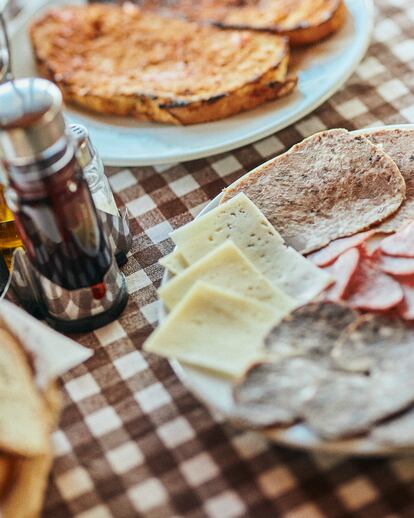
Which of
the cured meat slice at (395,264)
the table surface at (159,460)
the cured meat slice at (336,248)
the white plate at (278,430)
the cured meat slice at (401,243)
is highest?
the cured meat slice at (401,243)

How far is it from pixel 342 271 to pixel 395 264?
0.39ft

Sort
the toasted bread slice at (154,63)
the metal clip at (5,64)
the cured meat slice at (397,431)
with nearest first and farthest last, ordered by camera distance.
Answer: the cured meat slice at (397,431)
the toasted bread slice at (154,63)
the metal clip at (5,64)

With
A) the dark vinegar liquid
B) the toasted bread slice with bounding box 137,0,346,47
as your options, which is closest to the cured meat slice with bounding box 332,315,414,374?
the dark vinegar liquid

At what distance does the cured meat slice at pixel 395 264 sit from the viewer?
1661 mm

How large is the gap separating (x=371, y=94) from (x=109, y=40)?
0.93 meters

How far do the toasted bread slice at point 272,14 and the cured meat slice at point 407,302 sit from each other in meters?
1.16

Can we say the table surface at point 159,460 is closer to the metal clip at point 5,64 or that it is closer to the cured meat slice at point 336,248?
the cured meat slice at point 336,248

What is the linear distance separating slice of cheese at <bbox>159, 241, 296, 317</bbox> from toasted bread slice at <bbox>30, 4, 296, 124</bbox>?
0.74 m

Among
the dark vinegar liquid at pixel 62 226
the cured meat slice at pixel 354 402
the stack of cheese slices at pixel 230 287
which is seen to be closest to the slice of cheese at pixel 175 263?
the stack of cheese slices at pixel 230 287

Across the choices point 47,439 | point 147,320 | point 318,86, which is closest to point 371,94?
point 318,86

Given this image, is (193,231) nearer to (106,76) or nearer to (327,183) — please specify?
(327,183)

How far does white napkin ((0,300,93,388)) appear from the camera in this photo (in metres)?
1.56

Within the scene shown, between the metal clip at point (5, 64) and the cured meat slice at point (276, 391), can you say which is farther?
the metal clip at point (5, 64)

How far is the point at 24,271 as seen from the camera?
182 centimetres
